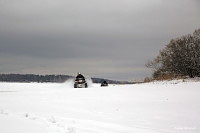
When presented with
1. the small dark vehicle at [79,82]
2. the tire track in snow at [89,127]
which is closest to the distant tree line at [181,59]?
the small dark vehicle at [79,82]

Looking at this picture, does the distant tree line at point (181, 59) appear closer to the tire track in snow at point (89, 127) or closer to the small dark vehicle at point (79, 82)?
the small dark vehicle at point (79, 82)

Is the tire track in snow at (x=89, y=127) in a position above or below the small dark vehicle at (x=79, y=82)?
below

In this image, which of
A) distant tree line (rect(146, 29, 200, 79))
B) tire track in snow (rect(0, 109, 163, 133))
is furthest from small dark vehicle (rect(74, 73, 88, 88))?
tire track in snow (rect(0, 109, 163, 133))

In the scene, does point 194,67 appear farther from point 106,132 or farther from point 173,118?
point 106,132

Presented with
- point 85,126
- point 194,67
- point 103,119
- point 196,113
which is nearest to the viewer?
point 85,126

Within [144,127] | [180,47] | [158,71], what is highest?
[180,47]

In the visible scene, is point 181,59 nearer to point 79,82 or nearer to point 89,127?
point 79,82

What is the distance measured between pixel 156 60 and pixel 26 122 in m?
39.5

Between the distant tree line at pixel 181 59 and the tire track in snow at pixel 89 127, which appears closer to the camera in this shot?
the tire track in snow at pixel 89 127

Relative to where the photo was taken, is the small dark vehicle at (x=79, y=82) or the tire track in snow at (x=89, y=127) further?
the small dark vehicle at (x=79, y=82)

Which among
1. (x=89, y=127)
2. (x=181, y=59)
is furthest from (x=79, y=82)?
(x=89, y=127)

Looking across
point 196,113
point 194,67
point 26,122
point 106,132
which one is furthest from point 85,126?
point 194,67

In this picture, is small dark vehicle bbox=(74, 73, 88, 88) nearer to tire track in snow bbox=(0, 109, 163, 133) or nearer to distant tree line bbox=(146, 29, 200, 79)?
distant tree line bbox=(146, 29, 200, 79)

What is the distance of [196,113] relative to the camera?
13992 mm
